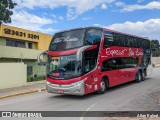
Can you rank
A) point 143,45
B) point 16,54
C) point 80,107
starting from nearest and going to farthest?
1. point 80,107
2. point 143,45
3. point 16,54

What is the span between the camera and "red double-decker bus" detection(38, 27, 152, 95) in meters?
14.1

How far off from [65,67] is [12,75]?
7682mm

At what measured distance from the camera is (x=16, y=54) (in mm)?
31453

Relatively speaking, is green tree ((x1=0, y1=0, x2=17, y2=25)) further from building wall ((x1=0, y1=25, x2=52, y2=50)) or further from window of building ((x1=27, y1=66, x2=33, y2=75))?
window of building ((x1=27, y1=66, x2=33, y2=75))

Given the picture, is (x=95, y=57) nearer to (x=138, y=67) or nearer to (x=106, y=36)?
(x=106, y=36)

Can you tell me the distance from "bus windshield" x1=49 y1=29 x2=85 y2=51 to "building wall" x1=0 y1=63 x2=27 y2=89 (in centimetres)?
594

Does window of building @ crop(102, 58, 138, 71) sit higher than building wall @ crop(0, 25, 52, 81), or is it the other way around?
building wall @ crop(0, 25, 52, 81)

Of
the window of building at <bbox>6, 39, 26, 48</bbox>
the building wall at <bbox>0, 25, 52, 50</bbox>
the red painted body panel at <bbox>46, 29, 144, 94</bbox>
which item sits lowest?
the red painted body panel at <bbox>46, 29, 144, 94</bbox>

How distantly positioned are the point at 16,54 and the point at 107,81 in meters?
17.3

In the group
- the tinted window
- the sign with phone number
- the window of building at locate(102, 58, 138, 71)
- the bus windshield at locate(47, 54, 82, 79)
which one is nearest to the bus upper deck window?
the tinted window

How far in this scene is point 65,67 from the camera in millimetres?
14328

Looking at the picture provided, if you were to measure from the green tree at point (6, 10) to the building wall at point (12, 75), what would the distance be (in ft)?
13.4

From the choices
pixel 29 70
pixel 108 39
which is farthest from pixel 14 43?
pixel 108 39

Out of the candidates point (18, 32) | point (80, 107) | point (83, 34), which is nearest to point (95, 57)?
point (83, 34)
